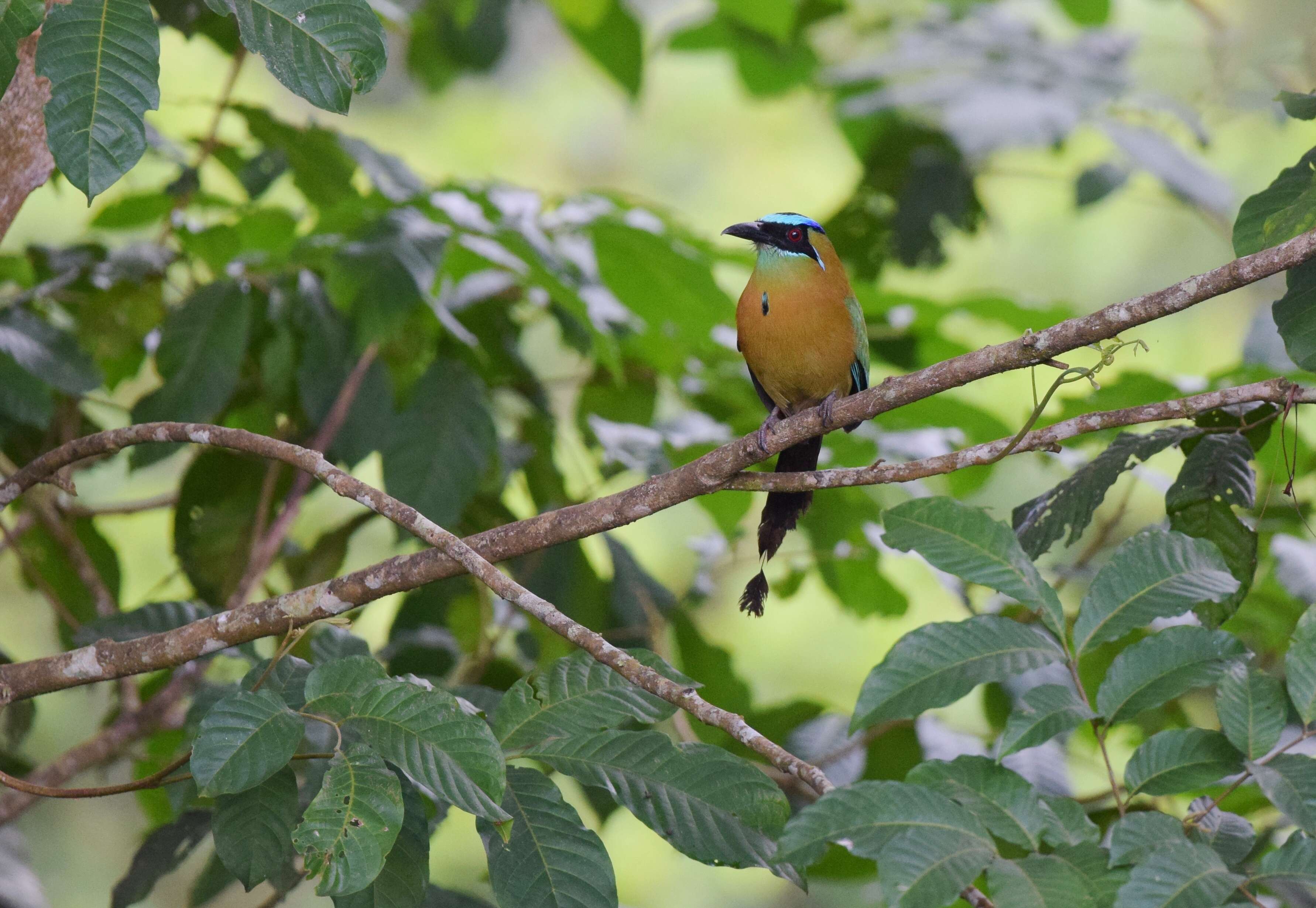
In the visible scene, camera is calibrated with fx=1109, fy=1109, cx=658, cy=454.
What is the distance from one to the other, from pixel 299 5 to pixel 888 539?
1.19 meters

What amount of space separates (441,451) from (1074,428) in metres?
1.65

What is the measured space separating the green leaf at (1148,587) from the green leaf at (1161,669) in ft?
0.12

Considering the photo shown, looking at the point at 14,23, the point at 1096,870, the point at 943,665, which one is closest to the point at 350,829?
the point at 943,665

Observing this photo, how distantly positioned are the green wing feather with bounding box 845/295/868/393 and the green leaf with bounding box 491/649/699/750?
5.57 feet

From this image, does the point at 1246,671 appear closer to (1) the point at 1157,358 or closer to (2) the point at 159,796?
(2) the point at 159,796

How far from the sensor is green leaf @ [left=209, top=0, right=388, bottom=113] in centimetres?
162

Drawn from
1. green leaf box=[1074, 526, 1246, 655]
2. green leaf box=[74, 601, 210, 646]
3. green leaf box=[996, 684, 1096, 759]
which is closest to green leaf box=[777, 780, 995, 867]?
green leaf box=[996, 684, 1096, 759]

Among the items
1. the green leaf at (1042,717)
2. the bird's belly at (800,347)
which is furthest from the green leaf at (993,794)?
the bird's belly at (800,347)

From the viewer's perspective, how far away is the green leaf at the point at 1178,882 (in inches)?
51.3

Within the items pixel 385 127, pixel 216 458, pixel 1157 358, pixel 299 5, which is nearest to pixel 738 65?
pixel 216 458

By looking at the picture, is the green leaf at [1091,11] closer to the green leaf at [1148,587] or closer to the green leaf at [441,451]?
the green leaf at [441,451]

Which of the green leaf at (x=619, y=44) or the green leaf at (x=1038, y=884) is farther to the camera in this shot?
the green leaf at (x=619, y=44)

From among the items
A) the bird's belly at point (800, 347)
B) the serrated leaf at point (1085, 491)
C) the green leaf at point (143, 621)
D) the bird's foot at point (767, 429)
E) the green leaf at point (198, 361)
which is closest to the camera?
the bird's foot at point (767, 429)

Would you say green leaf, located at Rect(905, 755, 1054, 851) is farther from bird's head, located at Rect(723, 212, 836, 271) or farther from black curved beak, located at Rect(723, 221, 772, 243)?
black curved beak, located at Rect(723, 221, 772, 243)
